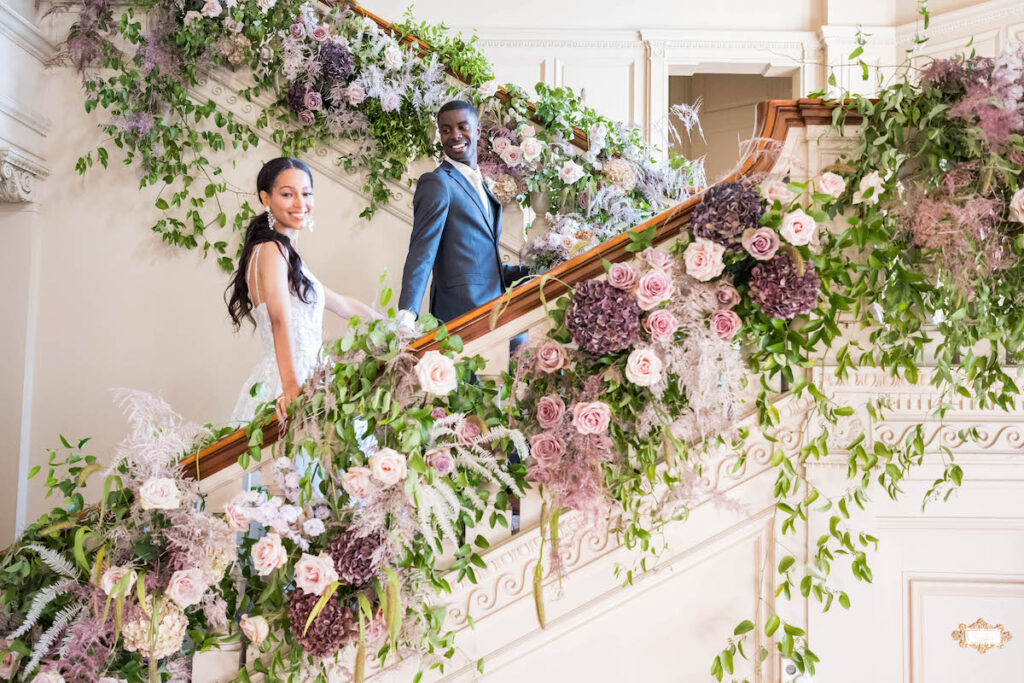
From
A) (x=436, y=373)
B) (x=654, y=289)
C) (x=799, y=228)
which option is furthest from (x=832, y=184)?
(x=436, y=373)

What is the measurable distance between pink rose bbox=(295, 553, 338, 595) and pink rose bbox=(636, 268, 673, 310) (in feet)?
3.46

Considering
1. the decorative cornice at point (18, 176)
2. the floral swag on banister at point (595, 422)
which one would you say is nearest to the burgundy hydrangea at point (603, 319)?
the floral swag on banister at point (595, 422)

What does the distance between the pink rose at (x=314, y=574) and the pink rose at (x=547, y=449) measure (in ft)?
1.99

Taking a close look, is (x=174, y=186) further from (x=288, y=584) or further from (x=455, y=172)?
(x=288, y=584)

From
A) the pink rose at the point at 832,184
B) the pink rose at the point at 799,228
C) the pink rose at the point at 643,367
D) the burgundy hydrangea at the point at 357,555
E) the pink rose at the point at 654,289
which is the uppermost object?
the pink rose at the point at 832,184

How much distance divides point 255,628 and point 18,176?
10.3 ft

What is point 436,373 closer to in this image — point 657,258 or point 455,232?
point 657,258

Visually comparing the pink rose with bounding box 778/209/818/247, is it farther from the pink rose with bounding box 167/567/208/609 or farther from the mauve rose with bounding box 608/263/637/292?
the pink rose with bounding box 167/567/208/609

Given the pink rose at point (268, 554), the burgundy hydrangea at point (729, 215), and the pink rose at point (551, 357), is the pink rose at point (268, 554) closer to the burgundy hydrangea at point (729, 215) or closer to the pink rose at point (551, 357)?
the pink rose at point (551, 357)

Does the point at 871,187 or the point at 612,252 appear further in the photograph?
the point at 612,252

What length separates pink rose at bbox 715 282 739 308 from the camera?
202 centimetres

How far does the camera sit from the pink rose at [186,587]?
2094 millimetres

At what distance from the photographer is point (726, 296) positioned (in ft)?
6.64

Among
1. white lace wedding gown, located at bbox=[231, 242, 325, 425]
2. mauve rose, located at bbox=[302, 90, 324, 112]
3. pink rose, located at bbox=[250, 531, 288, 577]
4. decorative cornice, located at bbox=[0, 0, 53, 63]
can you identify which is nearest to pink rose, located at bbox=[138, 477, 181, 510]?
pink rose, located at bbox=[250, 531, 288, 577]
